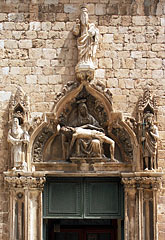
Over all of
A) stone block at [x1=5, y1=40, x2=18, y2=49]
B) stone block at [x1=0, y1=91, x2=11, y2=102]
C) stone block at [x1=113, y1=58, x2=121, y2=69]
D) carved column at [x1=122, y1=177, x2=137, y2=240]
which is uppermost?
stone block at [x1=5, y1=40, x2=18, y2=49]

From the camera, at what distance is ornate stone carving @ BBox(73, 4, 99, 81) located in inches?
368

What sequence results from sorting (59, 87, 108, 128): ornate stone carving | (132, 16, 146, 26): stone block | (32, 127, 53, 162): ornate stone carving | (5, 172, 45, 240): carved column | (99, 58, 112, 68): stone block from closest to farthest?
(5, 172, 45, 240): carved column, (32, 127, 53, 162): ornate stone carving, (59, 87, 108, 128): ornate stone carving, (99, 58, 112, 68): stone block, (132, 16, 146, 26): stone block

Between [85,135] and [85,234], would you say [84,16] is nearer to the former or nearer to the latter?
[85,135]

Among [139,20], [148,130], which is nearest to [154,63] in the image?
[139,20]

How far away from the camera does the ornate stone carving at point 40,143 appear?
9.42 m

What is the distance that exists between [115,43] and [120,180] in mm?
2722

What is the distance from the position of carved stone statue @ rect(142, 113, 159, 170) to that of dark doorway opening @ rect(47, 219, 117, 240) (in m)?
2.20

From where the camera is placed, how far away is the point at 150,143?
30.1 ft

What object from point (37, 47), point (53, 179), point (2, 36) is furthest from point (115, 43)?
point (53, 179)

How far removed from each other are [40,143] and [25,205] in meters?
1.23

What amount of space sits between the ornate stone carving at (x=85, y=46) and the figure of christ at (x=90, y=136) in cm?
99

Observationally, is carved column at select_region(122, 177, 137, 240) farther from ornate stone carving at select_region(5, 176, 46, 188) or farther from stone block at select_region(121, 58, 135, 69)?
stone block at select_region(121, 58, 135, 69)

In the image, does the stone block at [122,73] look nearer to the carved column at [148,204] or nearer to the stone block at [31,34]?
the stone block at [31,34]

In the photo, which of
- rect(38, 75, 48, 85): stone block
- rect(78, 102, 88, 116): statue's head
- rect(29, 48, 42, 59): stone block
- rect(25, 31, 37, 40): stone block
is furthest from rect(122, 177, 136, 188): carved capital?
rect(25, 31, 37, 40): stone block
